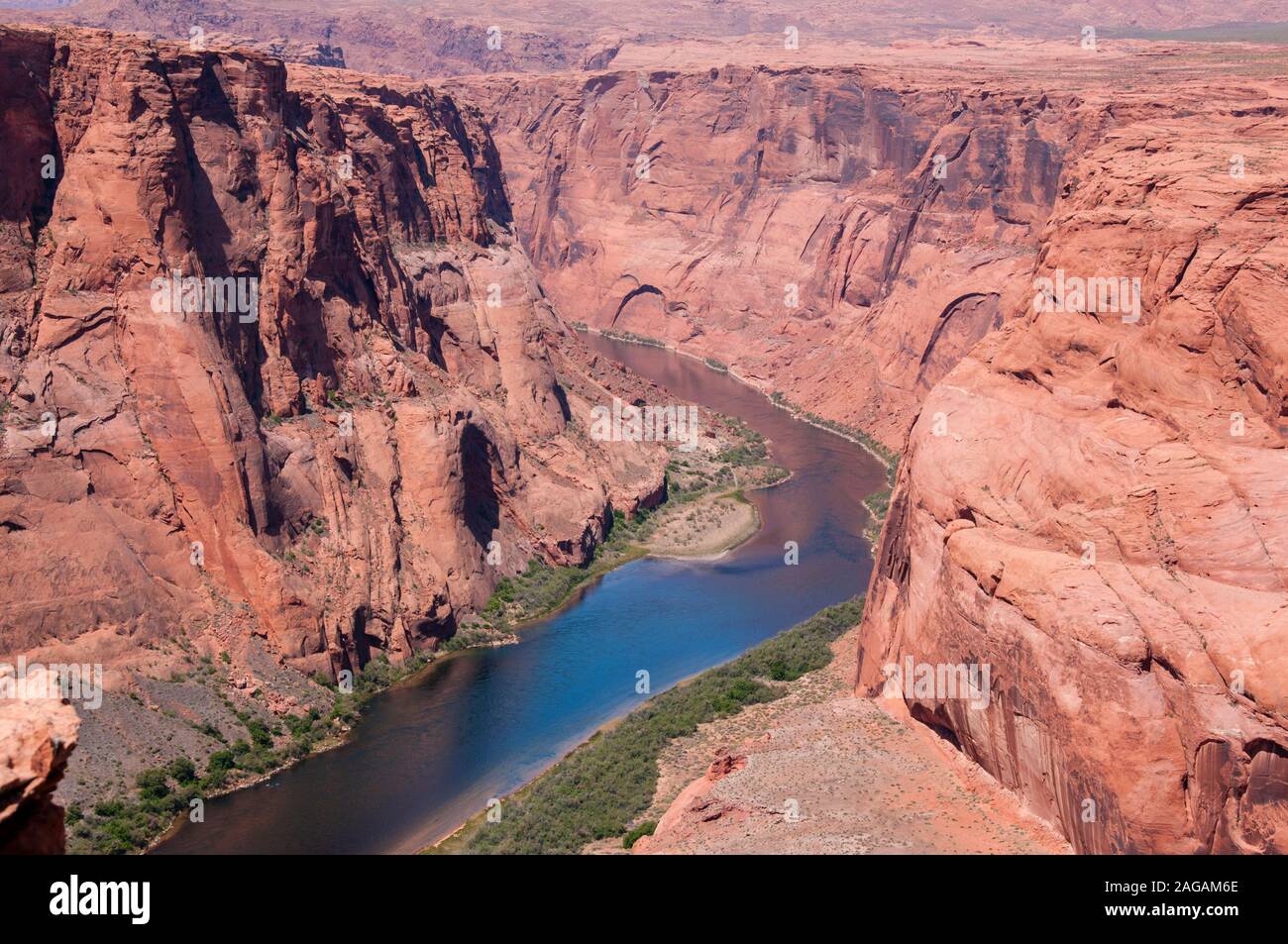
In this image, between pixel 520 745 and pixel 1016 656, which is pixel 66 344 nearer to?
pixel 520 745

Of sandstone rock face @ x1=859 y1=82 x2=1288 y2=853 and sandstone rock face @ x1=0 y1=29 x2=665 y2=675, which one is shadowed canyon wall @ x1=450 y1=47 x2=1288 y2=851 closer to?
sandstone rock face @ x1=859 y1=82 x2=1288 y2=853

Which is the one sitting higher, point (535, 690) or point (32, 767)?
point (32, 767)

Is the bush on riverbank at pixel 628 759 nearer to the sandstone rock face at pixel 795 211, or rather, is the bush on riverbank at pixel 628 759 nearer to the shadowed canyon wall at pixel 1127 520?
the shadowed canyon wall at pixel 1127 520

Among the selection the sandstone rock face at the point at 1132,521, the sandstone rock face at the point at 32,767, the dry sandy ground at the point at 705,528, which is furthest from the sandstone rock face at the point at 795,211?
the sandstone rock face at the point at 32,767

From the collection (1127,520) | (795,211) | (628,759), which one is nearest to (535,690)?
(628,759)

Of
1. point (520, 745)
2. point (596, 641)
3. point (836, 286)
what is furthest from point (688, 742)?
point (836, 286)

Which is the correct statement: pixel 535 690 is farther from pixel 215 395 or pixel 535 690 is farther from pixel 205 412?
pixel 215 395
